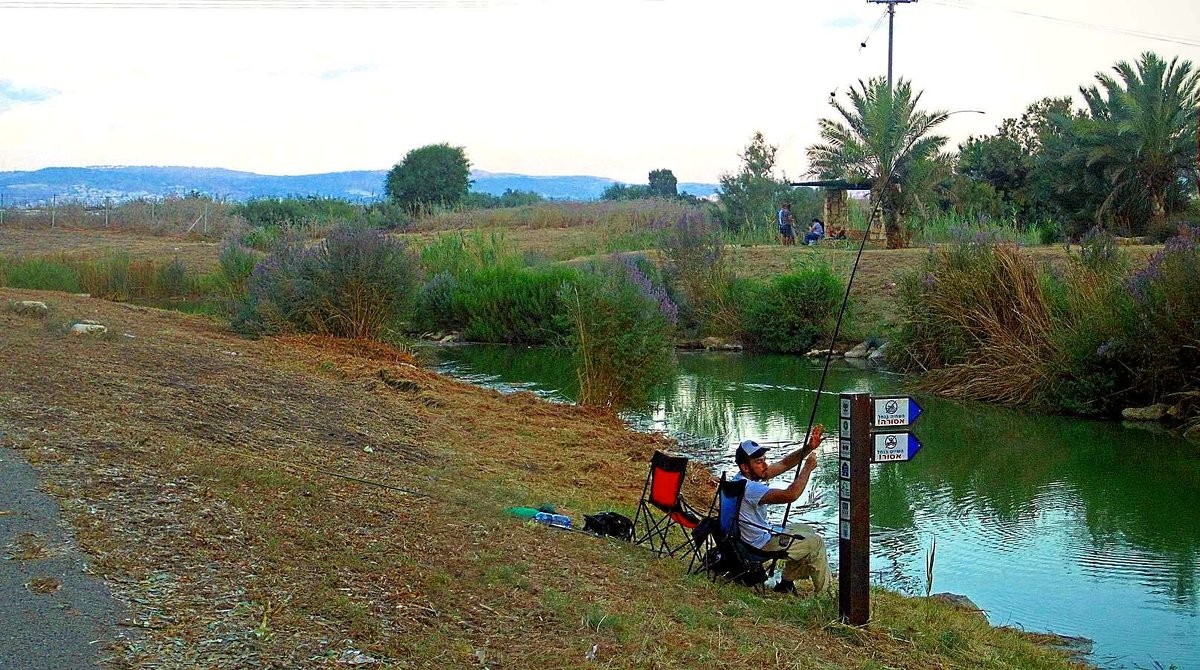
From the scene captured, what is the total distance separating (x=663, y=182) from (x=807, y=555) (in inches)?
3733

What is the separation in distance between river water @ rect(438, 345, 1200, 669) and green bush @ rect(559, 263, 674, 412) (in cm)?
→ 103

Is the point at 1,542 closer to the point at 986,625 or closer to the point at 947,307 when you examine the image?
the point at 986,625

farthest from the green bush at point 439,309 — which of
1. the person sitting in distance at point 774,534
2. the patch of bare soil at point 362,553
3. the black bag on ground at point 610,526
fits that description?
the person sitting in distance at point 774,534

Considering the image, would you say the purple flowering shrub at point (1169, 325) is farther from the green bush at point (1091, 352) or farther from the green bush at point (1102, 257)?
the green bush at point (1102, 257)

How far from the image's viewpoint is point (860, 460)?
716 cm

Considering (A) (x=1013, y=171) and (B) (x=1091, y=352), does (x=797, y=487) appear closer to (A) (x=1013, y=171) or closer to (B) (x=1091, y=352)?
(B) (x=1091, y=352)

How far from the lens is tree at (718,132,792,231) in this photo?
51219 millimetres

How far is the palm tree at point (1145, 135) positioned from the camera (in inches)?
1415

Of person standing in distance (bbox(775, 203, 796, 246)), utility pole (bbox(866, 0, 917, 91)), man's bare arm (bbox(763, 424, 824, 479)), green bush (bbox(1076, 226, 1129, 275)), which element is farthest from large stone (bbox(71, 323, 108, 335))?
utility pole (bbox(866, 0, 917, 91))

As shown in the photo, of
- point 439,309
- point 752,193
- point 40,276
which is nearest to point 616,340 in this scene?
point 439,309

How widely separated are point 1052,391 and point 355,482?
14352 millimetres

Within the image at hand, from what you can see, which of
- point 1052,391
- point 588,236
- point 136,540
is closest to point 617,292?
point 1052,391

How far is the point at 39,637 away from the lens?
529cm

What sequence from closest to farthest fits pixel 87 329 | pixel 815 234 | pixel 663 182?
pixel 87 329
pixel 815 234
pixel 663 182
